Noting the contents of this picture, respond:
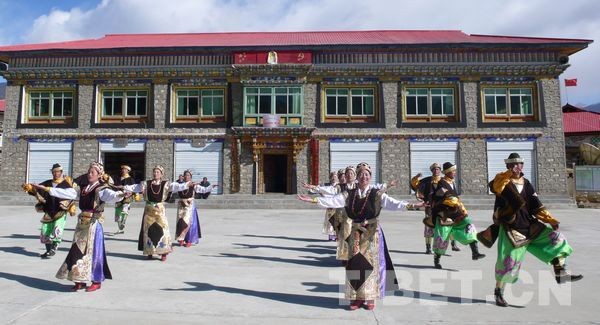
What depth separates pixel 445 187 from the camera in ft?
24.7

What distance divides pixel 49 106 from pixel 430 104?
21732 millimetres

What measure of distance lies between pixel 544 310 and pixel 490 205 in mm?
17366

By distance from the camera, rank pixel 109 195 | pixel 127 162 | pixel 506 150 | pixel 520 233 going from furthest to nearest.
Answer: pixel 127 162
pixel 506 150
pixel 109 195
pixel 520 233

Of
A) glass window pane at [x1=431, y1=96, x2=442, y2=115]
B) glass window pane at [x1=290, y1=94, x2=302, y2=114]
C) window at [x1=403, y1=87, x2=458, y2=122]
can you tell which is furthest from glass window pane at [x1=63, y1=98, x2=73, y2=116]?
glass window pane at [x1=431, y1=96, x2=442, y2=115]

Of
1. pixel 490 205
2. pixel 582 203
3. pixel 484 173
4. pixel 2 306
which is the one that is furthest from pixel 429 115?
pixel 2 306

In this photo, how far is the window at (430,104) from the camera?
2348cm

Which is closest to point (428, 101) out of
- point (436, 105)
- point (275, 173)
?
point (436, 105)

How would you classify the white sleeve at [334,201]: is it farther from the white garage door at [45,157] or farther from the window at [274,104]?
the white garage door at [45,157]

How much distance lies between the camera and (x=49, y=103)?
24.5 meters

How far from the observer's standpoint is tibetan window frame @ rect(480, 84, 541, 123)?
23.3m

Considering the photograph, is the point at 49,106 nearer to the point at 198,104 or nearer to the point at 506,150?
the point at 198,104

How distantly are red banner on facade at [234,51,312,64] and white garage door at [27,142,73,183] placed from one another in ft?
35.9

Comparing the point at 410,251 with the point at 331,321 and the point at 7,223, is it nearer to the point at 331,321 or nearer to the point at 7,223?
the point at 331,321

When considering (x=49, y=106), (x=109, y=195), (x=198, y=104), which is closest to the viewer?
(x=109, y=195)
